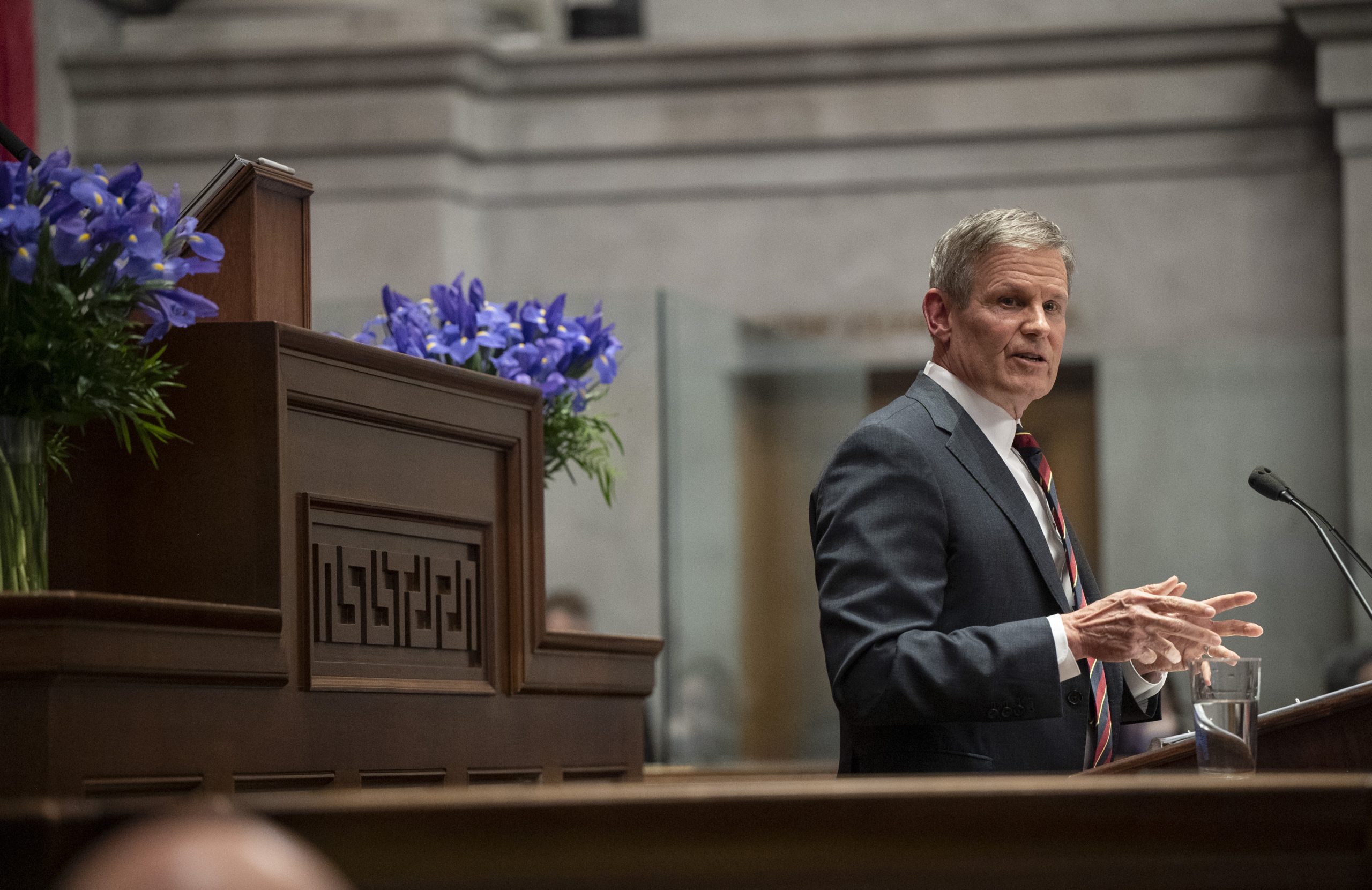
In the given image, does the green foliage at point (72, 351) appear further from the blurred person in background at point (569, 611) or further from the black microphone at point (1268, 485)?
the blurred person in background at point (569, 611)

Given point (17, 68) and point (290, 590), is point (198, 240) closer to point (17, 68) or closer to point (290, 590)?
point (290, 590)

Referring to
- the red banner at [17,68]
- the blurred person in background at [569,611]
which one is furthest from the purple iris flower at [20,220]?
the red banner at [17,68]

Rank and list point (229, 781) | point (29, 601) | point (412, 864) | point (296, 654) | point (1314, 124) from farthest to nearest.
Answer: point (1314, 124)
point (296, 654)
point (229, 781)
point (29, 601)
point (412, 864)

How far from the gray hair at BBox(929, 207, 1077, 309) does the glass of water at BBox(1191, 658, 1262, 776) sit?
798 millimetres

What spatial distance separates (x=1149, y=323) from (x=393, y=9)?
10.5 feet

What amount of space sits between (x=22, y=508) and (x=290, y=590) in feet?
1.06

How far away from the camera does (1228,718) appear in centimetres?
181

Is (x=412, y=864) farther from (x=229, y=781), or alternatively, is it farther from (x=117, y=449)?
(x=117, y=449)

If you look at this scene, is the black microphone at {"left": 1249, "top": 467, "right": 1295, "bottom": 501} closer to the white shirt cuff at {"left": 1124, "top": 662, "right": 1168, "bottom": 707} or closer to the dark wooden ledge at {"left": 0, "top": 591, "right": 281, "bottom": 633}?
the white shirt cuff at {"left": 1124, "top": 662, "right": 1168, "bottom": 707}

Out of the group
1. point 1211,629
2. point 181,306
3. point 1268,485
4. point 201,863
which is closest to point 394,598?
point 181,306

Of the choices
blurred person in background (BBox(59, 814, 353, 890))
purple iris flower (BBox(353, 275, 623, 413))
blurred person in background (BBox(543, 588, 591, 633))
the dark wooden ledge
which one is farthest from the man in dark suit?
blurred person in background (BBox(543, 588, 591, 633))

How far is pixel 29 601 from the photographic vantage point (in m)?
1.63

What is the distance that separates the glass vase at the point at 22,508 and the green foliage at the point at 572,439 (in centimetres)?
114

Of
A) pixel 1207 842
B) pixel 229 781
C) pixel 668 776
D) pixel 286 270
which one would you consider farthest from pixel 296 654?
pixel 668 776
